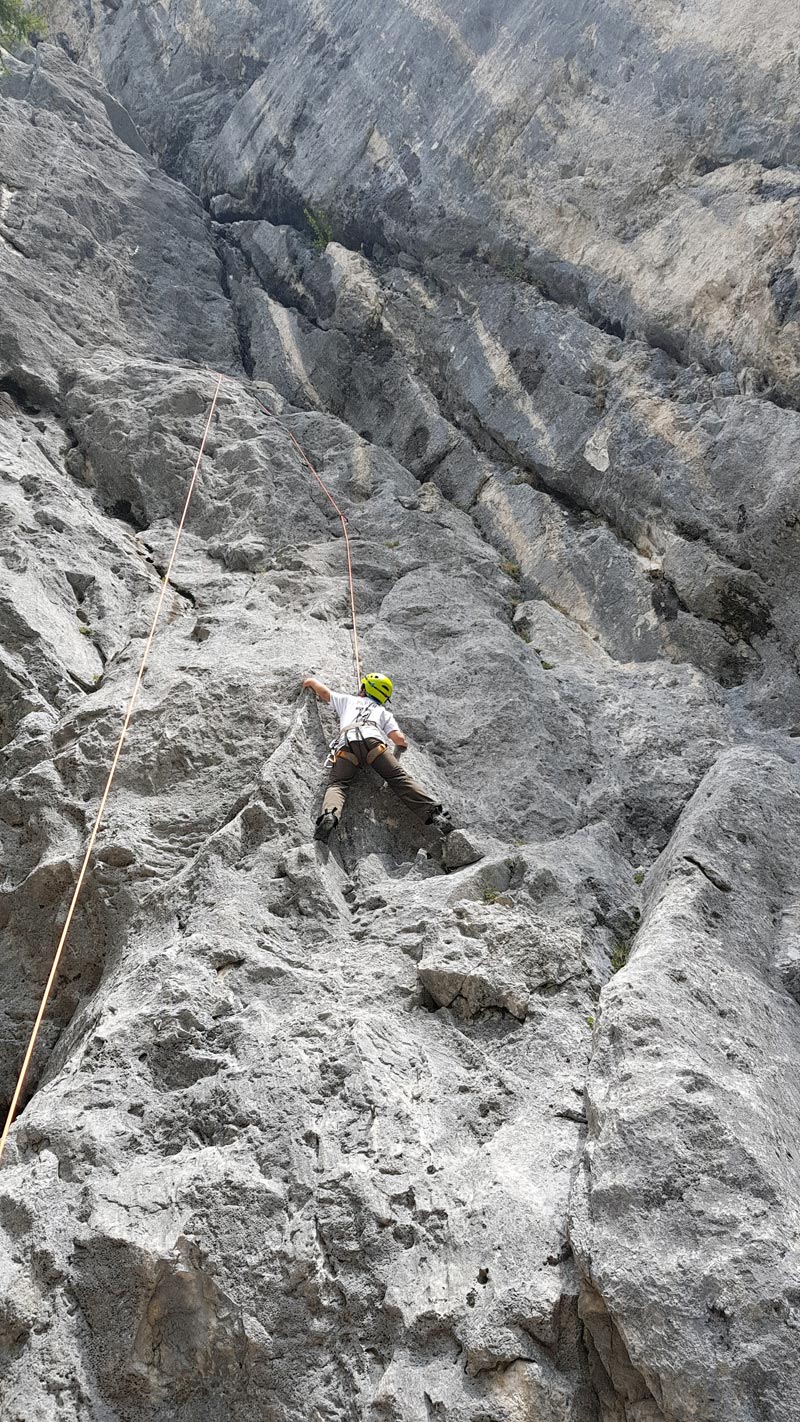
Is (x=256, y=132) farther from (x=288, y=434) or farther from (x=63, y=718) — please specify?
(x=63, y=718)

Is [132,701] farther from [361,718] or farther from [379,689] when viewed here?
[379,689]

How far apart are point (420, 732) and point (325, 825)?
76.9 inches

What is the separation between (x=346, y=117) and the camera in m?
18.0

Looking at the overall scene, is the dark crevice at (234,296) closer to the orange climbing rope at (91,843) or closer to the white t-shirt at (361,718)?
the orange climbing rope at (91,843)

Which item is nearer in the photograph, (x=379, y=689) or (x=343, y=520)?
(x=379, y=689)

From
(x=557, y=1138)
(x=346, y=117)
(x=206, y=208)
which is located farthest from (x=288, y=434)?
→ (x=557, y=1138)

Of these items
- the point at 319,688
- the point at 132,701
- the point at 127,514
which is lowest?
the point at 127,514

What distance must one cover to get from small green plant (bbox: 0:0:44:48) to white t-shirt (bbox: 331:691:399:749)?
19962 millimetres

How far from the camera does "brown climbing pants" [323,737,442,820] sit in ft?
25.1

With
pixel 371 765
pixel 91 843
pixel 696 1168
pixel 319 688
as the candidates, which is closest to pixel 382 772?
pixel 371 765

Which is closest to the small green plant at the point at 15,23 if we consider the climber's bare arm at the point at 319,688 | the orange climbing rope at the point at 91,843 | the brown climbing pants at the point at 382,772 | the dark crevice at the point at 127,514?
the orange climbing rope at the point at 91,843

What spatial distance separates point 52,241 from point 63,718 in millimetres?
10635

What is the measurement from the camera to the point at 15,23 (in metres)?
20.5

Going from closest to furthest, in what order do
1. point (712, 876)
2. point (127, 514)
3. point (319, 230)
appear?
point (712, 876) < point (127, 514) < point (319, 230)
